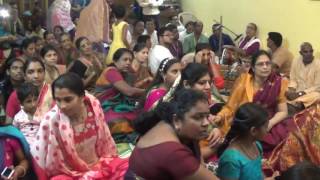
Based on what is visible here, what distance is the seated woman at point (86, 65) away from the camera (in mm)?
5229

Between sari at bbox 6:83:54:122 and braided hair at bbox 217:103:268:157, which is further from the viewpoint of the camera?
sari at bbox 6:83:54:122

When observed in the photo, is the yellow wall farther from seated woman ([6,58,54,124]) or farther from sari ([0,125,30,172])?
sari ([0,125,30,172])

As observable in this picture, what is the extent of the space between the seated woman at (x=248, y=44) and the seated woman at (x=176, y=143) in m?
4.77

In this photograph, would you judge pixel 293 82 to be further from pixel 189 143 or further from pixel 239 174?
pixel 189 143

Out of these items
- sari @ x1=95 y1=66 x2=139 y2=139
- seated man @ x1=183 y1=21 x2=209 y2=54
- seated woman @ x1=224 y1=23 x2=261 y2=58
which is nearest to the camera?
sari @ x1=95 y1=66 x2=139 y2=139

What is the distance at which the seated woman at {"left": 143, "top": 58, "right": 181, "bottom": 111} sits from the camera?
3686mm

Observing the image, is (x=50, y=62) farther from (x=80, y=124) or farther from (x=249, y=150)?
(x=249, y=150)

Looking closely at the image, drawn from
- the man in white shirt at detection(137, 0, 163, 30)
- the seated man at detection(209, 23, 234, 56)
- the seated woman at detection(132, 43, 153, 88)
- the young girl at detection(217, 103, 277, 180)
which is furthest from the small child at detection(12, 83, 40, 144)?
the man in white shirt at detection(137, 0, 163, 30)

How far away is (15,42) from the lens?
6398 millimetres

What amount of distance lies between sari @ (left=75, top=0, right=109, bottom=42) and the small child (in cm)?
356

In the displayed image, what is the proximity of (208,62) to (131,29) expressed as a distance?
3.30 m

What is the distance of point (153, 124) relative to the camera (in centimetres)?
237

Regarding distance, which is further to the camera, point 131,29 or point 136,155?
point 131,29

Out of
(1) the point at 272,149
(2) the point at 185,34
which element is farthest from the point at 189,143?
(2) the point at 185,34
